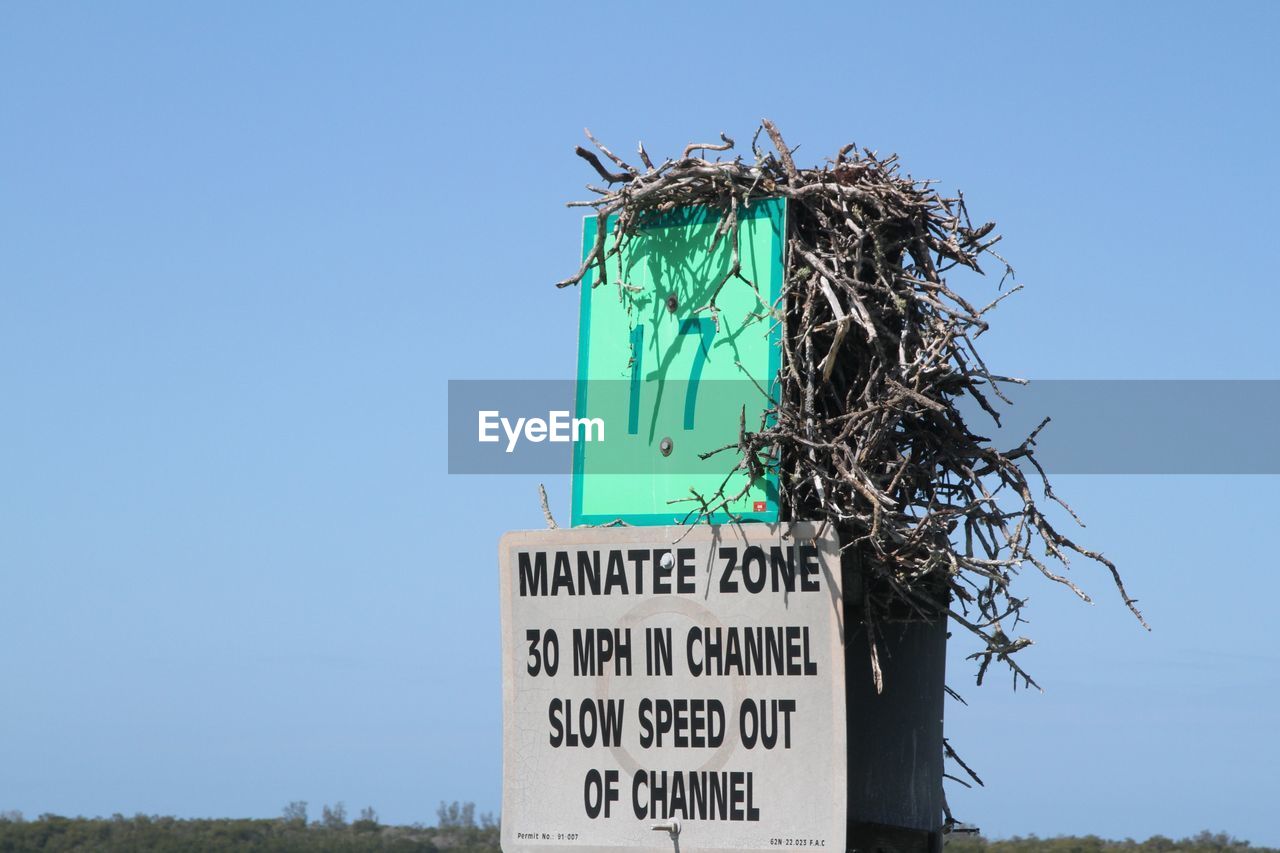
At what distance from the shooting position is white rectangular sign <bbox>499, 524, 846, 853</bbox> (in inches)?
366

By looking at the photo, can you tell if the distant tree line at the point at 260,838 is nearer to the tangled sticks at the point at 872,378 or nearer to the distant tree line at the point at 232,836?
the distant tree line at the point at 232,836

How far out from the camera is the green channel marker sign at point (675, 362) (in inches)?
A: 380

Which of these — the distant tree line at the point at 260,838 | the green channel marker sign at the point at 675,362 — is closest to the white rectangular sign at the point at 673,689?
the green channel marker sign at the point at 675,362

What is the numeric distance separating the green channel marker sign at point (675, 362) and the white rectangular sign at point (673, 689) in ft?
0.86

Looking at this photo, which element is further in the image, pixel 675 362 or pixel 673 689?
pixel 675 362

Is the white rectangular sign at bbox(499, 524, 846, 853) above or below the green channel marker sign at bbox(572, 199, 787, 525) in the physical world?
below

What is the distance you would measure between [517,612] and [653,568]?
3.03ft

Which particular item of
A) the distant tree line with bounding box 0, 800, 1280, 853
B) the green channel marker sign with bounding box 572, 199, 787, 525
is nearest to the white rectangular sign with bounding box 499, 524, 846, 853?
the green channel marker sign with bounding box 572, 199, 787, 525

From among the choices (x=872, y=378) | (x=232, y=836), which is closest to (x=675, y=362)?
(x=872, y=378)

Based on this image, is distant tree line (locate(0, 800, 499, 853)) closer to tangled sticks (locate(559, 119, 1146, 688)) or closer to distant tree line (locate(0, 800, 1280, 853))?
distant tree line (locate(0, 800, 1280, 853))

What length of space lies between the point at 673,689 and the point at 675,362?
183 centimetres

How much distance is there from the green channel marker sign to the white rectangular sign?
261mm

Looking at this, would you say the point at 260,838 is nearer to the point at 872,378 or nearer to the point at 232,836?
the point at 232,836

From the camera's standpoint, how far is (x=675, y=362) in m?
9.95
